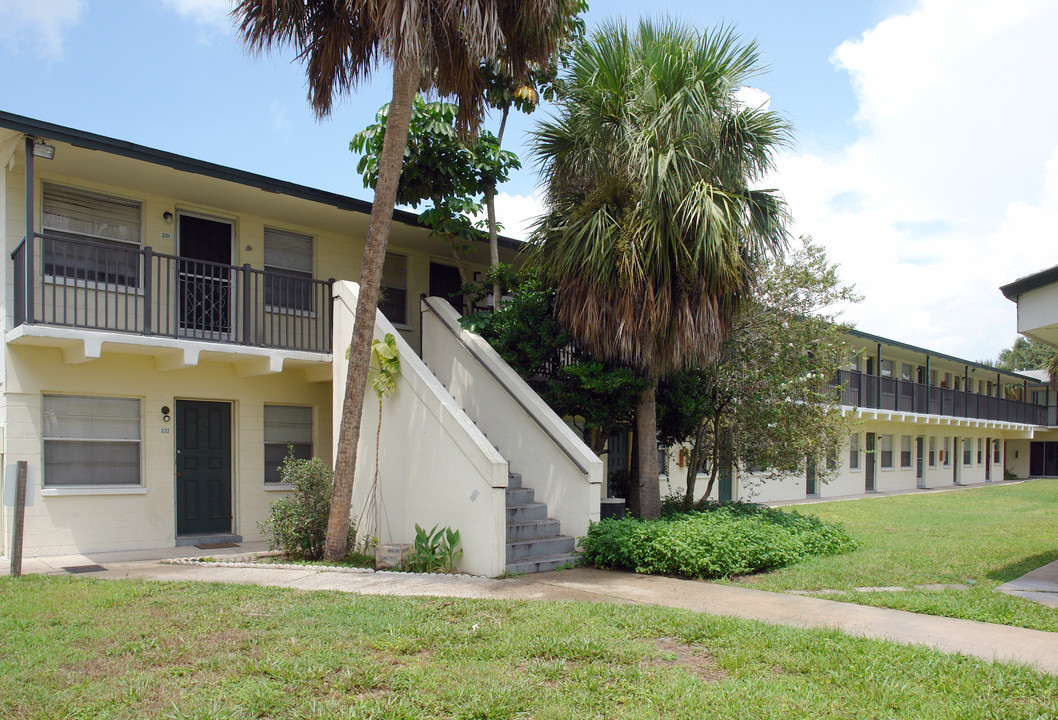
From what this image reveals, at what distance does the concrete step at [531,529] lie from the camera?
9703 mm

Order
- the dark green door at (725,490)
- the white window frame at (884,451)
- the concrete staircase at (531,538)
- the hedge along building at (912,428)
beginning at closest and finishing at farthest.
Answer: the concrete staircase at (531,538)
the dark green door at (725,490)
the hedge along building at (912,428)
the white window frame at (884,451)

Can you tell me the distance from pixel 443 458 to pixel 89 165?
6.53 m

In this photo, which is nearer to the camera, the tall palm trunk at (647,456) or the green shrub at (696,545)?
the green shrub at (696,545)

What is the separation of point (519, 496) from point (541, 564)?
1.49 meters

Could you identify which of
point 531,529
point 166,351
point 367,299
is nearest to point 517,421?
point 531,529

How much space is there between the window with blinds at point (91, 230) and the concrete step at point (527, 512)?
20.1ft

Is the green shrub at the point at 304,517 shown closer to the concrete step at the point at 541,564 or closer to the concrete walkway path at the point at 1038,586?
the concrete step at the point at 541,564

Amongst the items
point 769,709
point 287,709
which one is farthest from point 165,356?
point 769,709

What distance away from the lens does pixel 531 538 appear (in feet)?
32.5

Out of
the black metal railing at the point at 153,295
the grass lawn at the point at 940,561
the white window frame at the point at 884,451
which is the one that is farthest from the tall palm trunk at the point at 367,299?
the white window frame at the point at 884,451

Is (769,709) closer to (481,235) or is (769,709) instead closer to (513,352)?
(513,352)

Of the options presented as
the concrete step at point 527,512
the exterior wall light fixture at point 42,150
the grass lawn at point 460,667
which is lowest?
the grass lawn at point 460,667

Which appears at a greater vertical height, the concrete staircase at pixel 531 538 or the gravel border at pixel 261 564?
the concrete staircase at pixel 531 538

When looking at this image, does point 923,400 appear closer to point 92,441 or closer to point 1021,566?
point 1021,566
